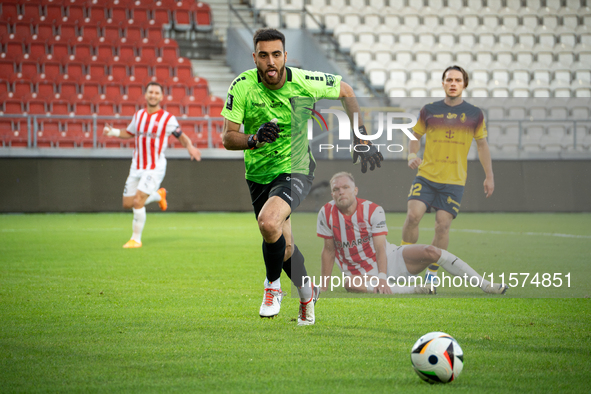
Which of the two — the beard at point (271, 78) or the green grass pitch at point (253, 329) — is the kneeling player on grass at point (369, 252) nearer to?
the green grass pitch at point (253, 329)

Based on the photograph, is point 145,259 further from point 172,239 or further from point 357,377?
point 357,377

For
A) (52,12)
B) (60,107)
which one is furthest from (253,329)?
(52,12)

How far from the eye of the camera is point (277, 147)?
4488 millimetres

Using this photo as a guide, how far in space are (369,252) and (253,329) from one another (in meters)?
1.55

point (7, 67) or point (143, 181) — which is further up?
point (7, 67)

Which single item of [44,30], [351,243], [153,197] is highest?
[44,30]

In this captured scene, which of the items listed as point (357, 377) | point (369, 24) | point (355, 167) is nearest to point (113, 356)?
point (357, 377)

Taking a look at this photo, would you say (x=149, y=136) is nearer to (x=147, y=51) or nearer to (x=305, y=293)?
(x=305, y=293)

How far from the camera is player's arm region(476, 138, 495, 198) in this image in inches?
208

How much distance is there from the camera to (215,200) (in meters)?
15.1

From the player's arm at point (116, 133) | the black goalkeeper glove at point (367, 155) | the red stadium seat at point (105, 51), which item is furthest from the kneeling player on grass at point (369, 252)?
the red stadium seat at point (105, 51)

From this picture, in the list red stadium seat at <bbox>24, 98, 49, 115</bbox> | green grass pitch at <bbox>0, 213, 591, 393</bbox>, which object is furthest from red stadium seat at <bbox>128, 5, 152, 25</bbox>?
green grass pitch at <bbox>0, 213, 591, 393</bbox>

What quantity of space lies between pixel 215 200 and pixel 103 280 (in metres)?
9.10

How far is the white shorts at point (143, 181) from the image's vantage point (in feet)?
30.4
